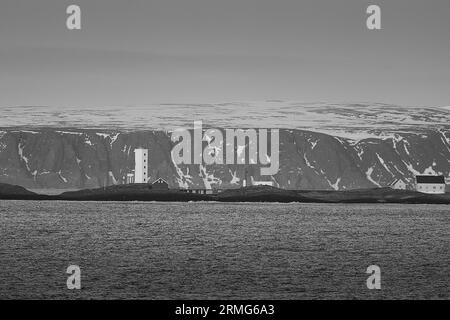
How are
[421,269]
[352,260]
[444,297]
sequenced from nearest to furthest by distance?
1. [444,297]
2. [421,269]
3. [352,260]

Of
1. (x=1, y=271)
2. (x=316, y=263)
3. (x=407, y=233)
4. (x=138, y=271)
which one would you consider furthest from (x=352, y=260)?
(x=407, y=233)

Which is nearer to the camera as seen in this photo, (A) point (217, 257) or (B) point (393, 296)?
(B) point (393, 296)

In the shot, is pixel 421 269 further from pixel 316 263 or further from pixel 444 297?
pixel 444 297
